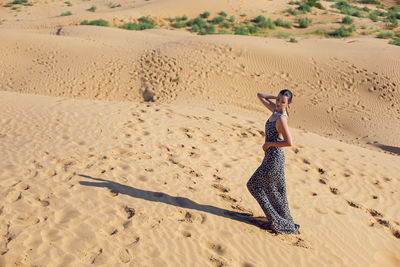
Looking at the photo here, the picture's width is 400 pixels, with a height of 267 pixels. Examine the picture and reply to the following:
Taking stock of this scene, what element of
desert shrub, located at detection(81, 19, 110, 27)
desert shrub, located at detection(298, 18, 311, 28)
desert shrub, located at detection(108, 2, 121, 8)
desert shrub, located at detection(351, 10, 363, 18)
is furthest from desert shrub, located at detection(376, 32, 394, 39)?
desert shrub, located at detection(108, 2, 121, 8)

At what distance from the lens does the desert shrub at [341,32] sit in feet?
75.8

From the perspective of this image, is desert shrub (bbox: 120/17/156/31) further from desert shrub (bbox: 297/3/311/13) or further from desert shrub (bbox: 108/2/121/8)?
desert shrub (bbox: 297/3/311/13)

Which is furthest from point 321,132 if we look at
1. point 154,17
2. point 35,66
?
point 154,17

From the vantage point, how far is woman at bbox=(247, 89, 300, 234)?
4.24 m

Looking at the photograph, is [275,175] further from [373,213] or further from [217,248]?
[373,213]

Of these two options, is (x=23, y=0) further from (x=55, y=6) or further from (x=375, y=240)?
(x=375, y=240)

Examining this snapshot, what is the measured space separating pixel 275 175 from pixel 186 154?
2694 mm

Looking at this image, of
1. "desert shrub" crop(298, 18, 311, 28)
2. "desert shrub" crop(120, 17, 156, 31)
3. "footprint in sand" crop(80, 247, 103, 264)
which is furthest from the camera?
"desert shrub" crop(298, 18, 311, 28)

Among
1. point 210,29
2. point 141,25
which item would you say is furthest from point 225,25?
point 141,25

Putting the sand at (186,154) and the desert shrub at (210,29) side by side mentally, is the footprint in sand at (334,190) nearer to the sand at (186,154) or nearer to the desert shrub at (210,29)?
the sand at (186,154)

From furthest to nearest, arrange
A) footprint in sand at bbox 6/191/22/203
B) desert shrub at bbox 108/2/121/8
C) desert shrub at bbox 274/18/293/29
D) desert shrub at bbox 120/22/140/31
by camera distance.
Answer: desert shrub at bbox 108/2/121/8 → desert shrub at bbox 274/18/293/29 → desert shrub at bbox 120/22/140/31 → footprint in sand at bbox 6/191/22/203

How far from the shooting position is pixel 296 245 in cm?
464

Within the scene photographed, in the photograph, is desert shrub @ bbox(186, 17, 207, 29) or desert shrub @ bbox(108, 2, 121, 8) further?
desert shrub @ bbox(108, 2, 121, 8)

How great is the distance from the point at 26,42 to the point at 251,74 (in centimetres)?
902
